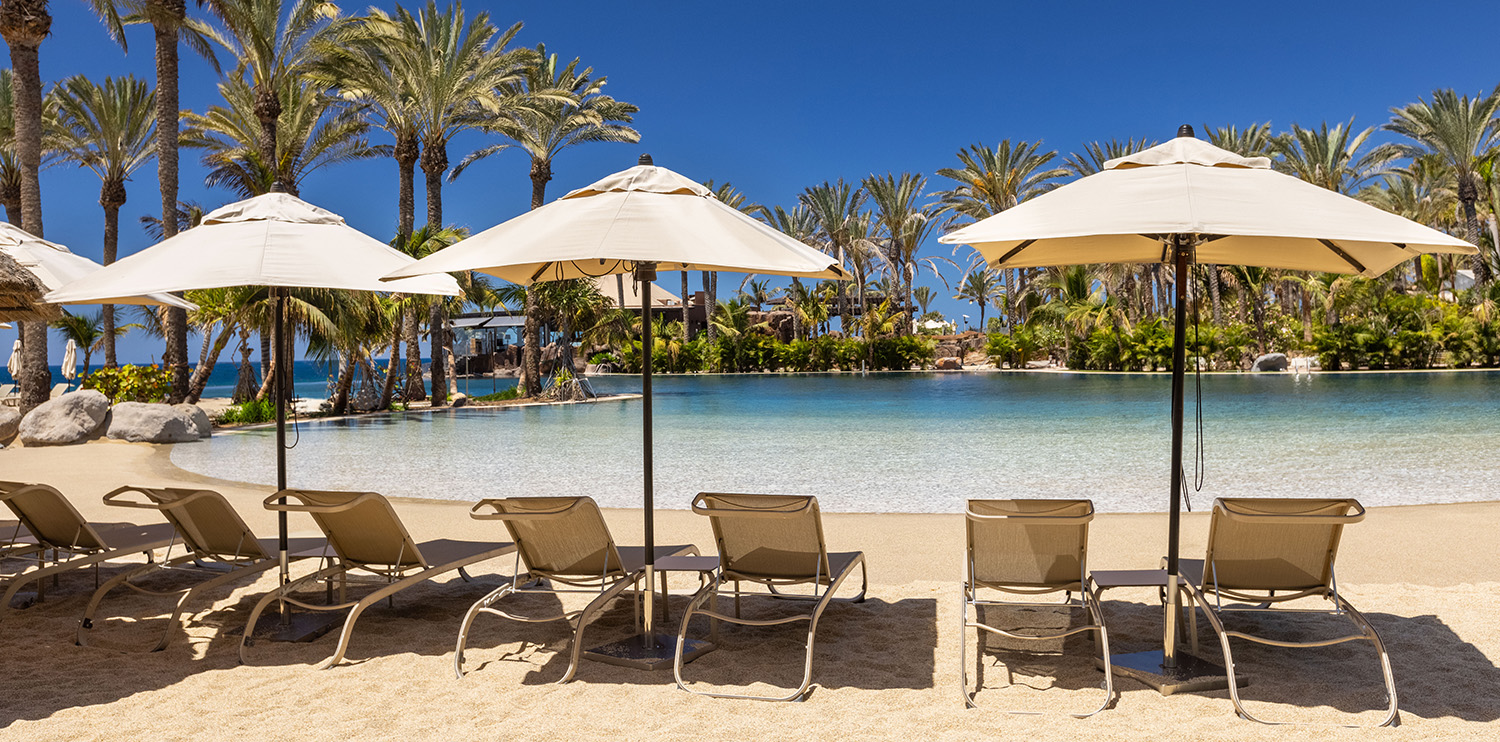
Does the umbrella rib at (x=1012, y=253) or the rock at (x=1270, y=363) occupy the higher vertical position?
the umbrella rib at (x=1012, y=253)

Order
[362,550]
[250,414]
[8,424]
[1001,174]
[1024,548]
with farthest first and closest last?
[1001,174], [250,414], [8,424], [362,550], [1024,548]

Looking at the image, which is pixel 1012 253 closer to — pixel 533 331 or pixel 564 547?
pixel 564 547

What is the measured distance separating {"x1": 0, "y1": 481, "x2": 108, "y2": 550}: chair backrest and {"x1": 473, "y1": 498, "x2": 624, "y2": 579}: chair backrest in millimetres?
2276

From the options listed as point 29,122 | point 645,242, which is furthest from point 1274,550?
point 29,122

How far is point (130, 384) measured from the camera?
60.9 ft

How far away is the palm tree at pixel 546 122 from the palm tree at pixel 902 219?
51.5 feet

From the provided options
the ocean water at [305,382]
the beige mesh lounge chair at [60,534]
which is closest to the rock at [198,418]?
the ocean water at [305,382]

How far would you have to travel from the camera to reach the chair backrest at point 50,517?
4.70 meters

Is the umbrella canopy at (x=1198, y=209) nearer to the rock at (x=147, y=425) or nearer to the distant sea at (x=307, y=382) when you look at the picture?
the rock at (x=147, y=425)

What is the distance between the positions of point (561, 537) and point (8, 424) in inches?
612

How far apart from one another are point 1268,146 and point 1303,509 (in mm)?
37967

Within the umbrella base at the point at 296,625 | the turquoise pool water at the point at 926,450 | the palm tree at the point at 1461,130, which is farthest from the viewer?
the palm tree at the point at 1461,130

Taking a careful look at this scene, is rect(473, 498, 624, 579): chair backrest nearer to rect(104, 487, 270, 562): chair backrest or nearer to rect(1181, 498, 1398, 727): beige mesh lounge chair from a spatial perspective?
rect(104, 487, 270, 562): chair backrest

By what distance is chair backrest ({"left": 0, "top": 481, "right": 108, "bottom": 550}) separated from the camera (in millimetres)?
4699
